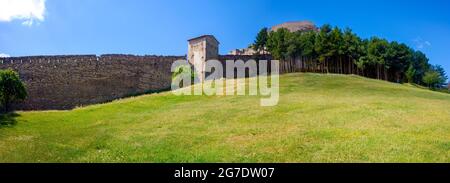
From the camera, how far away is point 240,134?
2911 cm

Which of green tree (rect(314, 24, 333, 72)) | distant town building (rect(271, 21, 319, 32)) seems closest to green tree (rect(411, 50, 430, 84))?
→ green tree (rect(314, 24, 333, 72))

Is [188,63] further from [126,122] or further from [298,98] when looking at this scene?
[126,122]

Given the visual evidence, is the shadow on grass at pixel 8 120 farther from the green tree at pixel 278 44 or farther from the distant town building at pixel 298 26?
the distant town building at pixel 298 26

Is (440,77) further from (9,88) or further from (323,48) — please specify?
(9,88)

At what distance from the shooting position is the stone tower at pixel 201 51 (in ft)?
292

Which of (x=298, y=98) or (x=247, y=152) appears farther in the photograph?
(x=298, y=98)

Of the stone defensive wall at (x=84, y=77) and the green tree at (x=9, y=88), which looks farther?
the stone defensive wall at (x=84, y=77)

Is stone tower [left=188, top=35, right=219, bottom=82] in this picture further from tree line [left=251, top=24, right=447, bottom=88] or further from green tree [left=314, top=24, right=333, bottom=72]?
green tree [left=314, top=24, right=333, bottom=72]

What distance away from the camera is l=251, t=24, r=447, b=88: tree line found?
90.9 m

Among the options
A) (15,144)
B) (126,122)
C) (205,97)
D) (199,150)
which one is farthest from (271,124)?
(205,97)

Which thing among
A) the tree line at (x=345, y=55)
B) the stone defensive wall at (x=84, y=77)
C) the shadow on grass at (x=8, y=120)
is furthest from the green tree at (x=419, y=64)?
the shadow on grass at (x=8, y=120)

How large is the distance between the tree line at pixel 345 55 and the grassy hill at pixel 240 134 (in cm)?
4505

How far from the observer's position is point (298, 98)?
48906 millimetres
